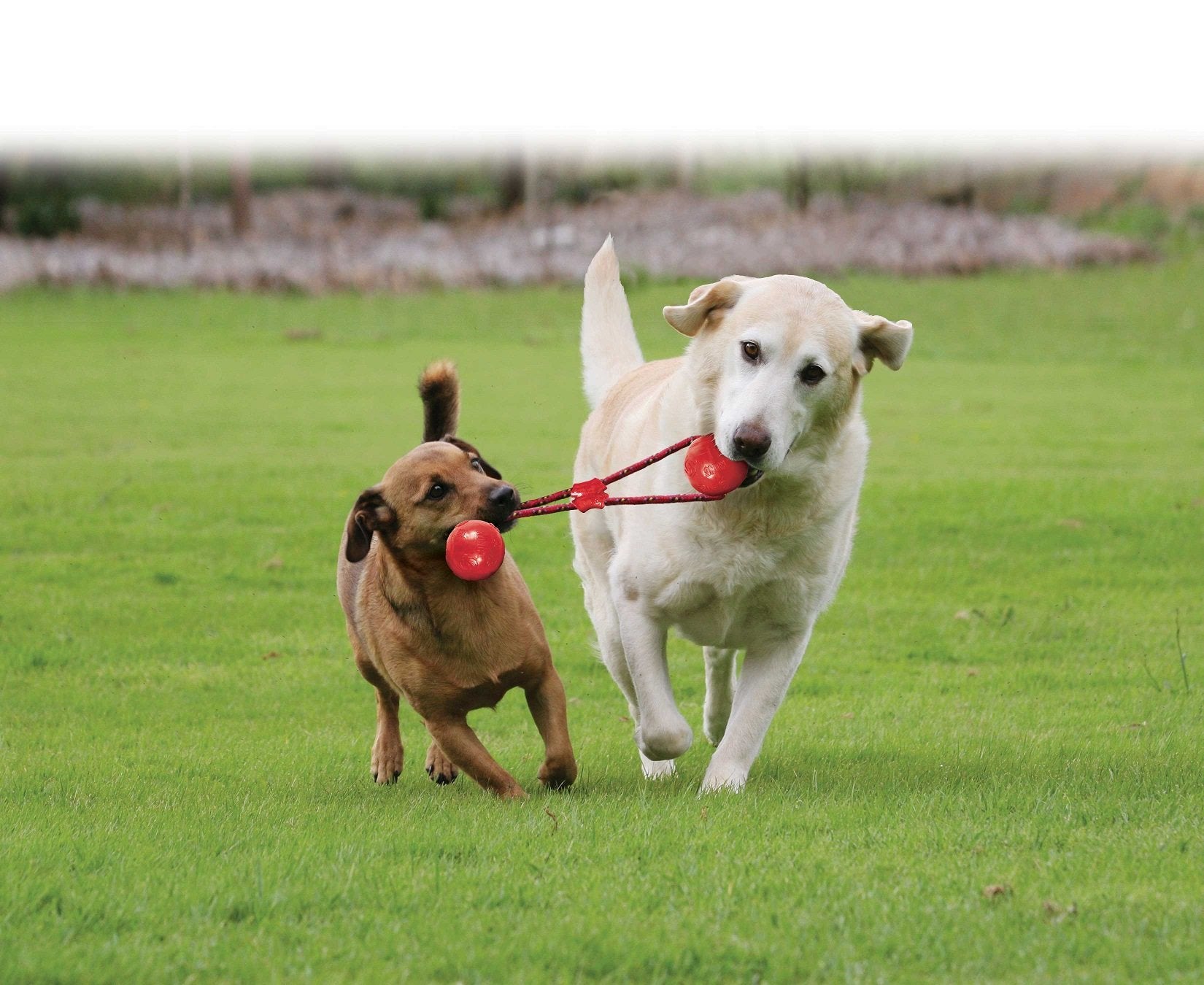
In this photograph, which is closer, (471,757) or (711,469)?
(711,469)

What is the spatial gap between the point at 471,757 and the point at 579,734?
5.68ft

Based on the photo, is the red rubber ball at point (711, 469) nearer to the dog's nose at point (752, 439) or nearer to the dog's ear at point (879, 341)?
the dog's nose at point (752, 439)

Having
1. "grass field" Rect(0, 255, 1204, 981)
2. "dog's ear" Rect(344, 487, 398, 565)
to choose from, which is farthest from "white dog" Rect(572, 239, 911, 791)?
"dog's ear" Rect(344, 487, 398, 565)

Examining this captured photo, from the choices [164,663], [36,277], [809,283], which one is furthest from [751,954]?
[36,277]

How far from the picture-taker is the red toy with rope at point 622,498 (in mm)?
5695

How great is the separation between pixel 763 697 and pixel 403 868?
76.3 inches

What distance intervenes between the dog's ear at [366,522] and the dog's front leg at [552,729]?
890 millimetres

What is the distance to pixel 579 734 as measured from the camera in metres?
7.69

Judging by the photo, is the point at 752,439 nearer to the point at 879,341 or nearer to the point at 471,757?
the point at 879,341

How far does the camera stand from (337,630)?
393 inches

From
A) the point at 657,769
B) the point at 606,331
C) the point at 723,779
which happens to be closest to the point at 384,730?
the point at 657,769

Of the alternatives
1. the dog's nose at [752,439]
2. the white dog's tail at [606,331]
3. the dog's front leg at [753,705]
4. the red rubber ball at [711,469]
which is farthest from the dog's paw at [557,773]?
the white dog's tail at [606,331]

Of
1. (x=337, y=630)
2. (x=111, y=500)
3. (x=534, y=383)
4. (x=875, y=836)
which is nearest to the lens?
(x=875, y=836)

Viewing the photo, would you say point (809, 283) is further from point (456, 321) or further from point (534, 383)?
point (456, 321)
